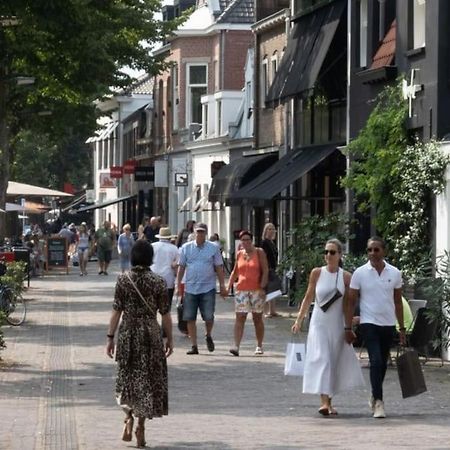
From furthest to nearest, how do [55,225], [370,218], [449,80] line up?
[55,225] < [370,218] < [449,80]

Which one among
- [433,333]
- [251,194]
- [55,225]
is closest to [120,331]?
[433,333]

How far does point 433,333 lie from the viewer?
20.9 metres

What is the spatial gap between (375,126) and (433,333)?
539cm

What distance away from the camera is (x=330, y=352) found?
15938mm

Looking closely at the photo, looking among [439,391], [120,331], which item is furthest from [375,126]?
[120,331]

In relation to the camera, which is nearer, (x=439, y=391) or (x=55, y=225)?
(x=439, y=391)

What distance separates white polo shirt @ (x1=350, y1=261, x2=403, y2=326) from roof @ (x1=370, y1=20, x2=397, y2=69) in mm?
11022

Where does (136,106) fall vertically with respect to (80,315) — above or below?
above

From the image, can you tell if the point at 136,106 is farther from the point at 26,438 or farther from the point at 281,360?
the point at 26,438

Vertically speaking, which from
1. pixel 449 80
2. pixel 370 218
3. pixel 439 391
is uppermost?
pixel 449 80

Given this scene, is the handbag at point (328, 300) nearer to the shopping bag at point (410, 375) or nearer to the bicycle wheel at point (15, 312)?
the shopping bag at point (410, 375)

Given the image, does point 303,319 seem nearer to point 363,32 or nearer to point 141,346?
point 141,346

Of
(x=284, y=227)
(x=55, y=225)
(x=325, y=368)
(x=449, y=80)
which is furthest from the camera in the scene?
(x=55, y=225)

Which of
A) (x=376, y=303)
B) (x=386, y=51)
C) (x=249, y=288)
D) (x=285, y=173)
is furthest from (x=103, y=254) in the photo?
(x=376, y=303)
